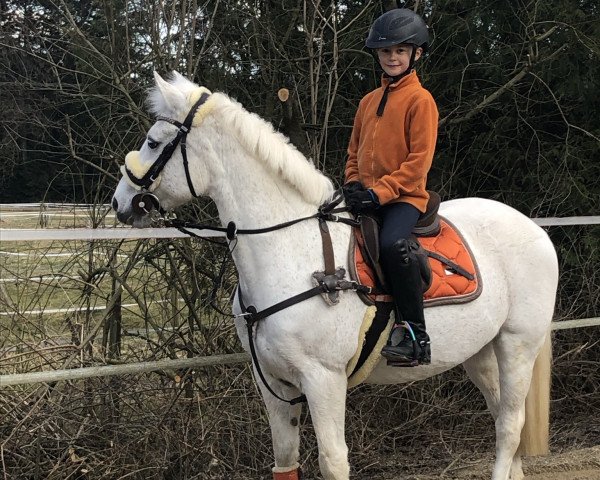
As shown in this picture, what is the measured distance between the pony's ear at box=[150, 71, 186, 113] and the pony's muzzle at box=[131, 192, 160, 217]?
1.29 ft

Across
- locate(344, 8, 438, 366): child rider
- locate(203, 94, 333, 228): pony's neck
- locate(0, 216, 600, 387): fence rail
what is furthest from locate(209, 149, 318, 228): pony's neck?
locate(0, 216, 600, 387): fence rail

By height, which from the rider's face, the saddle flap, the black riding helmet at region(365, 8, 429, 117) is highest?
the black riding helmet at region(365, 8, 429, 117)

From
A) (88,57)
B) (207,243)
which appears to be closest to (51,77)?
(88,57)

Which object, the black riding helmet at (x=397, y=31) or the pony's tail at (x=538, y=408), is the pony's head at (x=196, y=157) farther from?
the pony's tail at (x=538, y=408)

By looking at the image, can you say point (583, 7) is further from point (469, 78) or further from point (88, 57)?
point (88, 57)

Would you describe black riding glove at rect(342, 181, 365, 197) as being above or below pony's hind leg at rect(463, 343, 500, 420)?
above

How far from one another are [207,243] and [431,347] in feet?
8.18

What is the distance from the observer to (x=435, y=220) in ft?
10.8

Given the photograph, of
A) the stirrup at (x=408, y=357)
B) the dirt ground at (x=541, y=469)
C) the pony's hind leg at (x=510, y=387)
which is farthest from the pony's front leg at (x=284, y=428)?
the dirt ground at (x=541, y=469)

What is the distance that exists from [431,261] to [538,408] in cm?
198

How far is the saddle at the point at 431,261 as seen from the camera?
115 inches

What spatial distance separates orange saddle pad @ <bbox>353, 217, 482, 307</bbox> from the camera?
2.95 metres

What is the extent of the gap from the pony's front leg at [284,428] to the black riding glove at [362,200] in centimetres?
90

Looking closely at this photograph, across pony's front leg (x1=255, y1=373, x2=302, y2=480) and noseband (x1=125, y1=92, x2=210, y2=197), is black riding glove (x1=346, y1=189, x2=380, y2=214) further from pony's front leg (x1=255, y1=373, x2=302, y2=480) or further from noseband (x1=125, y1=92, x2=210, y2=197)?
pony's front leg (x1=255, y1=373, x2=302, y2=480)
